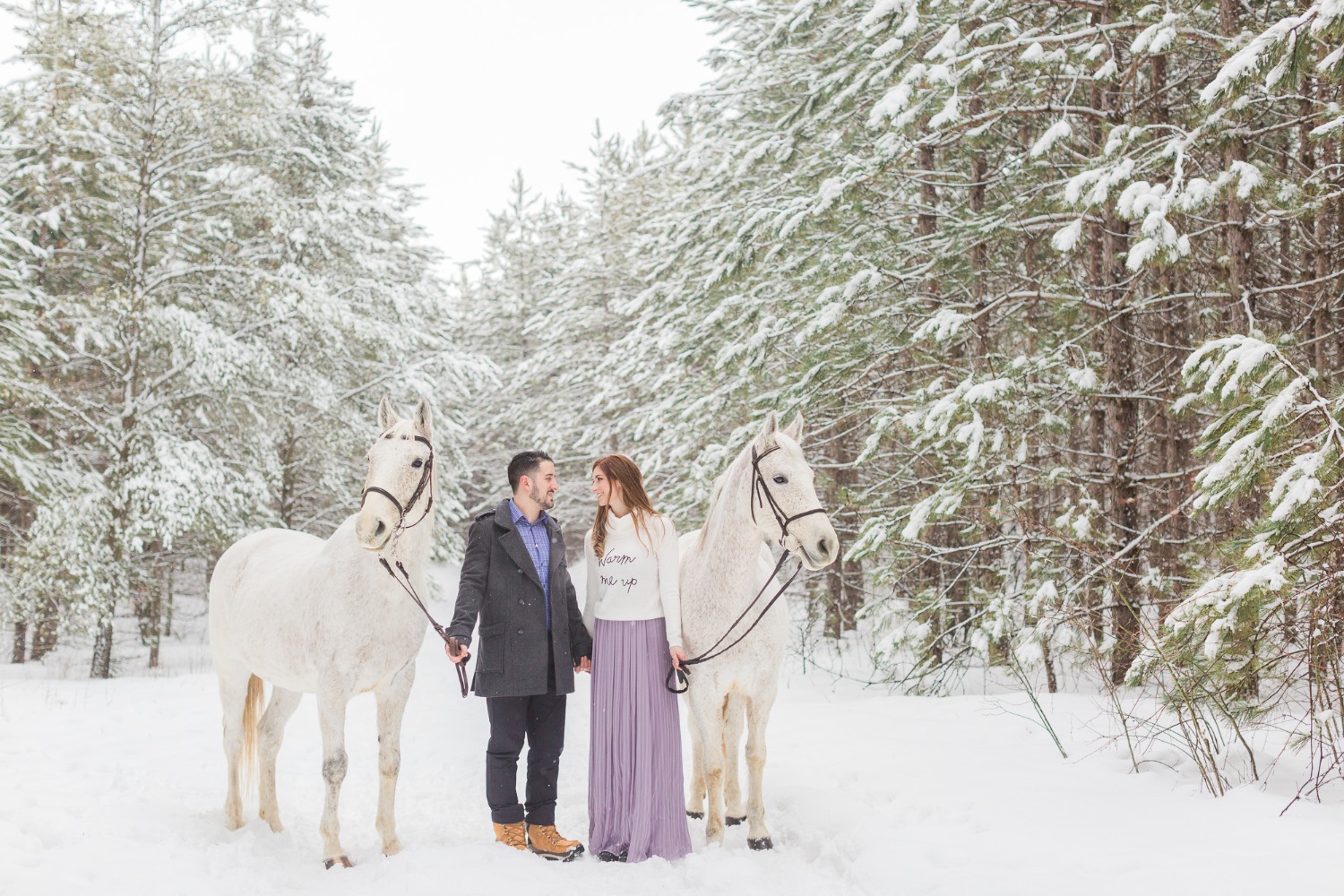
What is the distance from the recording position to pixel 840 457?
45.1 feet

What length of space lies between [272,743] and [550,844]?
6.66 feet

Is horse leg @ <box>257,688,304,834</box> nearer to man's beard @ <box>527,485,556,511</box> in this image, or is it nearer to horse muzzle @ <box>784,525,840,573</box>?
man's beard @ <box>527,485,556,511</box>

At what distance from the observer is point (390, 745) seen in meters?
4.50

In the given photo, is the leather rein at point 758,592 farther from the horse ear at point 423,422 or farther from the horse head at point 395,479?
the horse ear at point 423,422

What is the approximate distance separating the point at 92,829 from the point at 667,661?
10.8 feet

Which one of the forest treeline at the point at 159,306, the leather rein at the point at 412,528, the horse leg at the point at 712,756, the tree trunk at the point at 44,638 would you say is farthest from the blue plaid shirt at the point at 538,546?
the tree trunk at the point at 44,638

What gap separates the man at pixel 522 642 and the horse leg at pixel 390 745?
413 mm

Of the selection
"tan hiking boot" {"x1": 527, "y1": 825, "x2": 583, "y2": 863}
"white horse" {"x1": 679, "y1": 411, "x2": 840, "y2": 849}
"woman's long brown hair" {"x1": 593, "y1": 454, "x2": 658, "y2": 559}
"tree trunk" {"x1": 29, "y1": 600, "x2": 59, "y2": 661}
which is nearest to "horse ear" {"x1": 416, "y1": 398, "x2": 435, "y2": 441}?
"woman's long brown hair" {"x1": 593, "y1": 454, "x2": 658, "y2": 559}

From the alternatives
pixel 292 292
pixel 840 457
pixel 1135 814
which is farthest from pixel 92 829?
pixel 840 457

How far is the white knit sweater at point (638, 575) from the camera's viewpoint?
179 inches

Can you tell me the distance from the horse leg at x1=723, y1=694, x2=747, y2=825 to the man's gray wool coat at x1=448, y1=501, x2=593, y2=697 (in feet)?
3.13

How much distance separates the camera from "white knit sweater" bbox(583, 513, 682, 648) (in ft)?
14.9

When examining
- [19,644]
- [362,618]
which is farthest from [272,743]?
[19,644]

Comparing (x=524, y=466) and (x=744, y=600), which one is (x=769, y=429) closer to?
(x=744, y=600)
